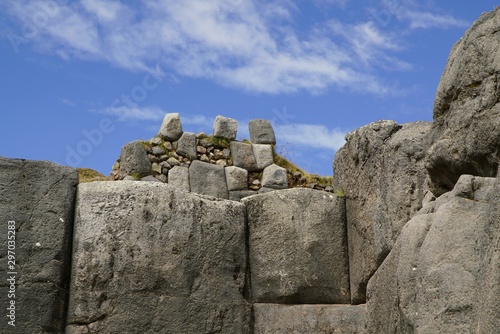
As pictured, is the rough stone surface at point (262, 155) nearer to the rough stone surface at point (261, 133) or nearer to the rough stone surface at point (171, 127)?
the rough stone surface at point (261, 133)

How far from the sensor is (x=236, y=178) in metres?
13.3

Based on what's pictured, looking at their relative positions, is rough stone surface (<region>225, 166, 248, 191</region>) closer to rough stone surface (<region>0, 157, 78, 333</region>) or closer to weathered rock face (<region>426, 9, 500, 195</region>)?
rough stone surface (<region>0, 157, 78, 333</region>)

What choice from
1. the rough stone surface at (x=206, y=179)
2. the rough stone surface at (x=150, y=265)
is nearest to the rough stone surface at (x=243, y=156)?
the rough stone surface at (x=206, y=179)

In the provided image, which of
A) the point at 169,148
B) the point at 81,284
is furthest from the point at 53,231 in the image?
the point at 169,148

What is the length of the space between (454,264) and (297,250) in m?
3.24

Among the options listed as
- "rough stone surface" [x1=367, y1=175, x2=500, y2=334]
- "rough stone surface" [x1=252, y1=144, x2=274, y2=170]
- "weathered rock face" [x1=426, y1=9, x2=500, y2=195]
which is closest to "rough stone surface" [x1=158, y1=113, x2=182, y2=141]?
"rough stone surface" [x1=252, y1=144, x2=274, y2=170]

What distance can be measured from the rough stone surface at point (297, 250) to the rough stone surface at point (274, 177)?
5.26 meters

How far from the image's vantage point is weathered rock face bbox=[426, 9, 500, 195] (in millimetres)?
5281

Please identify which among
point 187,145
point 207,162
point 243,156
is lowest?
point 207,162

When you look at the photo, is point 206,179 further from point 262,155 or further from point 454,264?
point 454,264

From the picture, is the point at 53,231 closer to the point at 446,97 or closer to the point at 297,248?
the point at 297,248

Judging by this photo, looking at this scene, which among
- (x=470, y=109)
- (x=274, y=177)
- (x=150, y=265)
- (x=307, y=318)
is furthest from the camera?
(x=274, y=177)

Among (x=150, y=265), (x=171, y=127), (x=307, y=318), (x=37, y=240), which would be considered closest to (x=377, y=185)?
(x=307, y=318)

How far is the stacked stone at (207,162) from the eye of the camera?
42.6 ft
